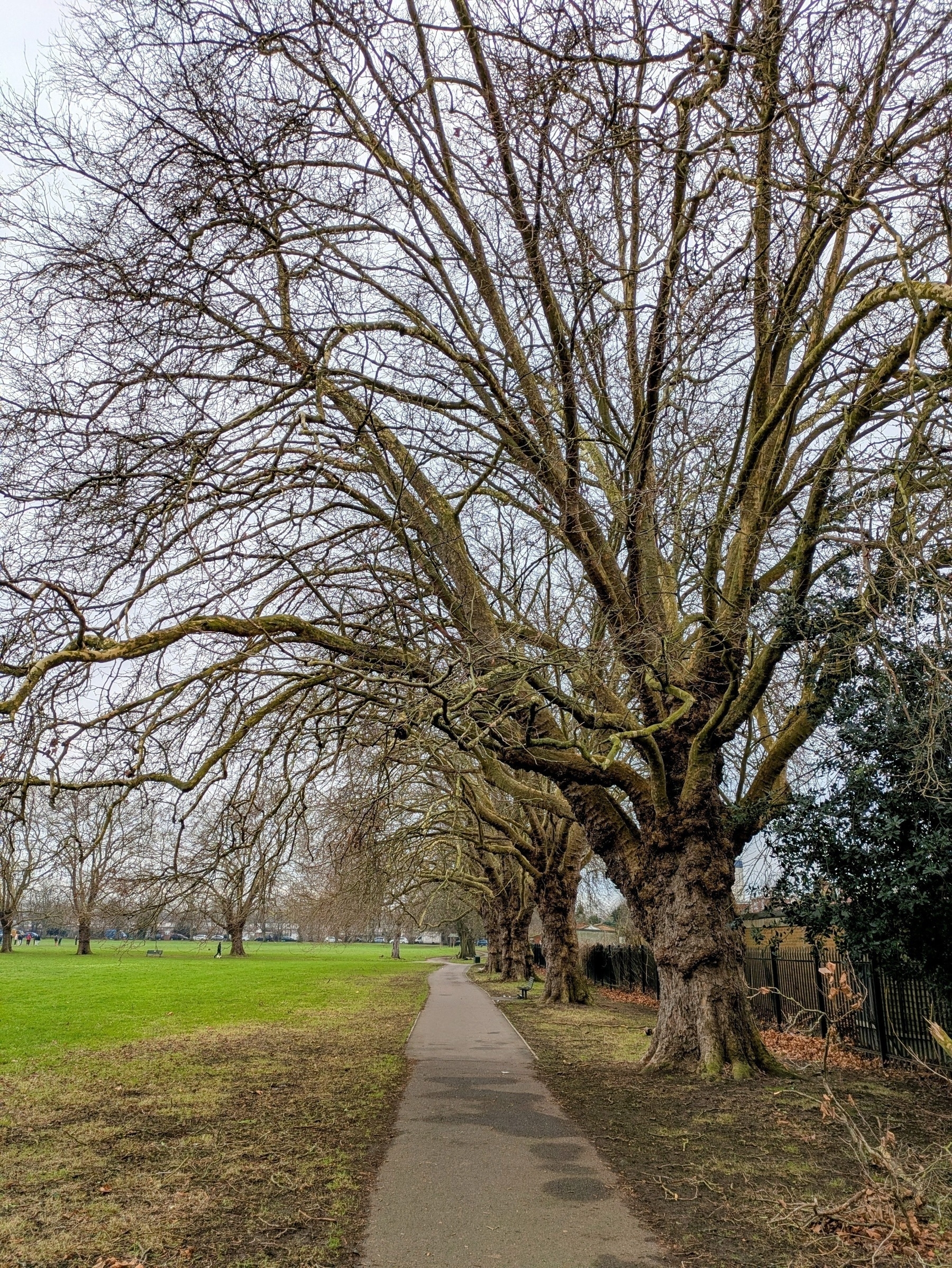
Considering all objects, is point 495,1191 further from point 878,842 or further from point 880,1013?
point 880,1013

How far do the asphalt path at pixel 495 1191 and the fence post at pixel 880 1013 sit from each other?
5.55 meters

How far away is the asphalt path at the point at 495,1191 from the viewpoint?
4.93 metres

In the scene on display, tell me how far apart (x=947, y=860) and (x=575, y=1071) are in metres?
5.58

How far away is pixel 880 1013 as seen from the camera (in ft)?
41.9

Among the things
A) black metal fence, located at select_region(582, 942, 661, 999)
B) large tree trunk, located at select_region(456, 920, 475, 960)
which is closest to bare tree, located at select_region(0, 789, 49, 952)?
black metal fence, located at select_region(582, 942, 661, 999)

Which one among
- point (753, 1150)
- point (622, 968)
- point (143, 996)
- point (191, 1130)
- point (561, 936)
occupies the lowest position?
point (622, 968)

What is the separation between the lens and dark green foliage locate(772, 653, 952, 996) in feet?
28.9

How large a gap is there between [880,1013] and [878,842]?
483cm

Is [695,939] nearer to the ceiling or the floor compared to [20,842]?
nearer to the floor

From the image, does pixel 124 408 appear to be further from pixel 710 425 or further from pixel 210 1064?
pixel 210 1064

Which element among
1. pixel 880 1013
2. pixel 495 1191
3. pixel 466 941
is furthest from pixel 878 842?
pixel 466 941

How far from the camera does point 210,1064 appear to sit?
491 inches

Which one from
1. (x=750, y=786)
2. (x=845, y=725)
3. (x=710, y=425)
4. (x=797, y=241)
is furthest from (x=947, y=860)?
(x=797, y=241)

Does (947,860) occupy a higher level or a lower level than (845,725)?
lower
